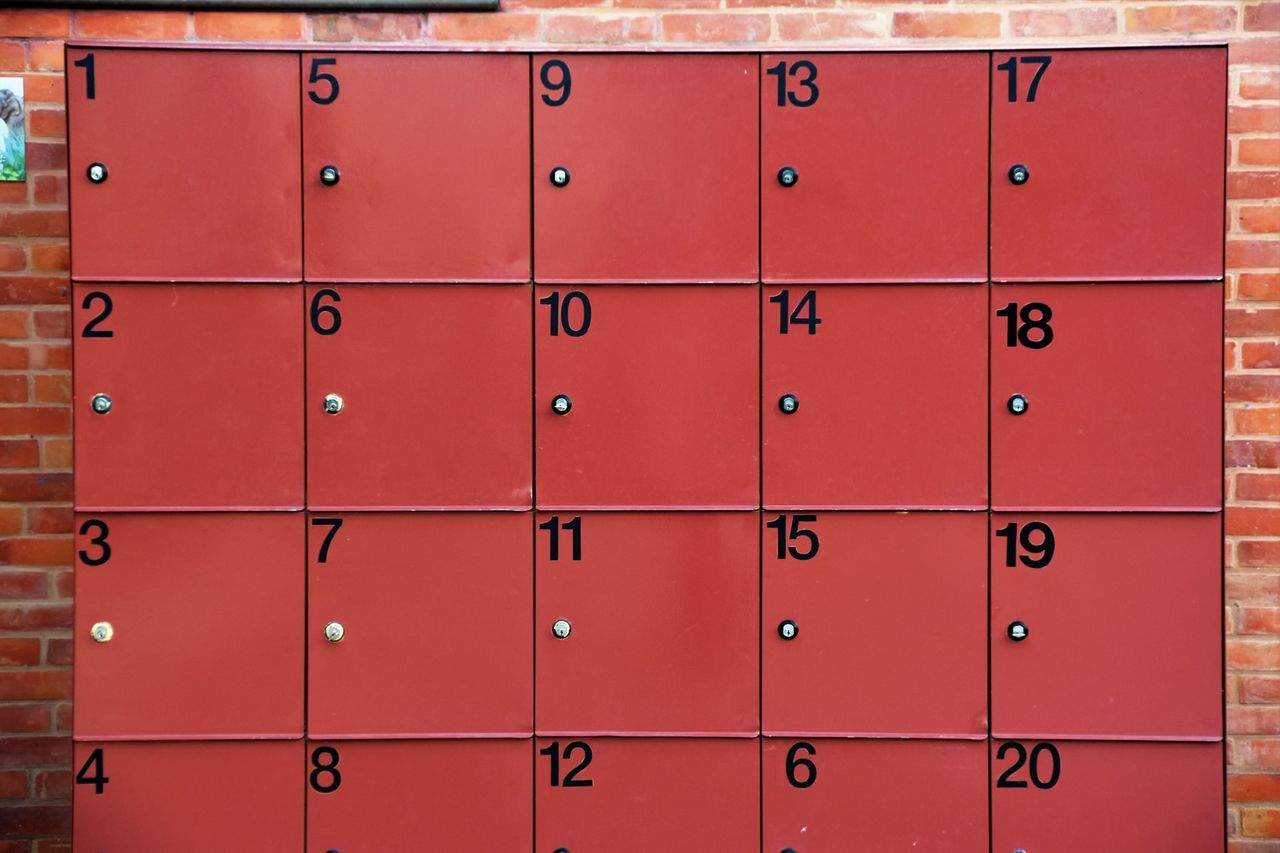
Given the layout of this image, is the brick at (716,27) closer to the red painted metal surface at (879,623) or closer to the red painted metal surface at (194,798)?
the red painted metal surface at (879,623)

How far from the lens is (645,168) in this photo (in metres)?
2.19

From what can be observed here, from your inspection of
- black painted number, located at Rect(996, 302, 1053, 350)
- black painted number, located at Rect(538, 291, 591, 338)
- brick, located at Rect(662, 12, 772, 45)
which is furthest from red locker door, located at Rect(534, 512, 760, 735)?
brick, located at Rect(662, 12, 772, 45)

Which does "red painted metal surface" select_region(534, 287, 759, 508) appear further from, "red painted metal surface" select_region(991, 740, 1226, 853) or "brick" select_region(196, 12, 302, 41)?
"brick" select_region(196, 12, 302, 41)

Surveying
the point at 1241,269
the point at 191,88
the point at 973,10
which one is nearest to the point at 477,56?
the point at 191,88

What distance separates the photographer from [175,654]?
2203 millimetres

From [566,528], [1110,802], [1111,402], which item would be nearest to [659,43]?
[566,528]

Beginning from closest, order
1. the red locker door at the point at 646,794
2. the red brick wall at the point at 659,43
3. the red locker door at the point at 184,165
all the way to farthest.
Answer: the red locker door at the point at 184,165, the red locker door at the point at 646,794, the red brick wall at the point at 659,43

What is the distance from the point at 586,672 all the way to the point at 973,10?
175cm

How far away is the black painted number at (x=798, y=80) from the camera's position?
2180 millimetres

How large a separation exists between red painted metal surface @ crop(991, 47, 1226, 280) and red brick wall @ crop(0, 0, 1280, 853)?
40cm

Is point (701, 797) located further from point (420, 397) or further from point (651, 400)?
point (420, 397)

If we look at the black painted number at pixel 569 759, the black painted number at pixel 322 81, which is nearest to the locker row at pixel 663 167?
the black painted number at pixel 322 81

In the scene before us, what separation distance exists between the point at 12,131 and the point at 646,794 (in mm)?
2088

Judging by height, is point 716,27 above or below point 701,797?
above
